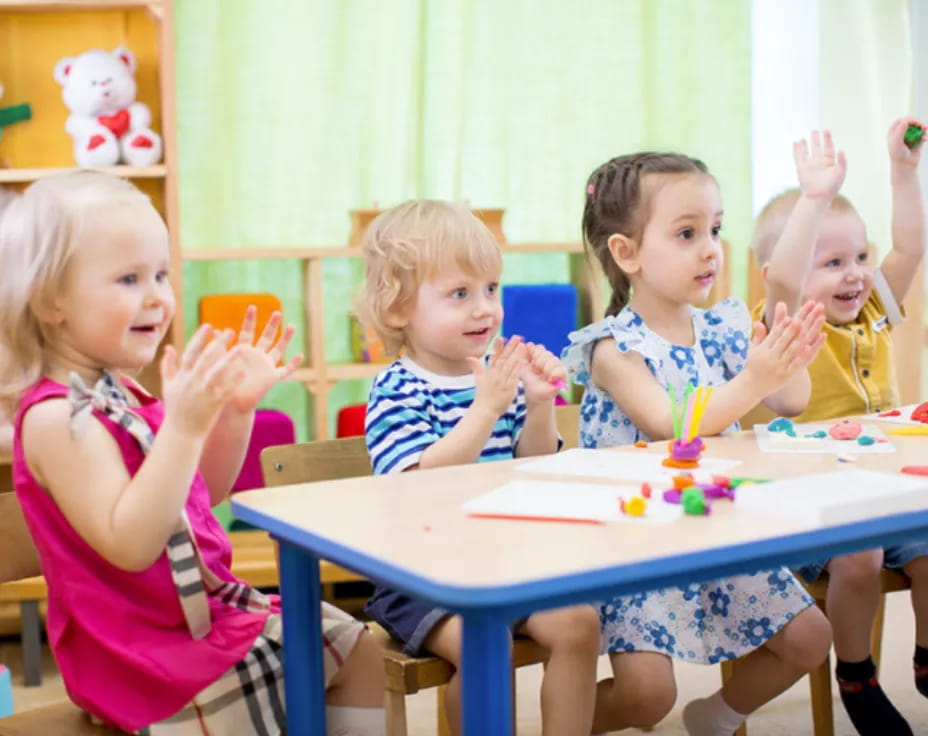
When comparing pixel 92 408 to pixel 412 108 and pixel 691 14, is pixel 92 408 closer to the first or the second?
pixel 412 108

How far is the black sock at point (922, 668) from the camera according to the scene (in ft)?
7.09

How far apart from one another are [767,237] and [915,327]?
1.08 m

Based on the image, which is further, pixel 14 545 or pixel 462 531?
pixel 14 545

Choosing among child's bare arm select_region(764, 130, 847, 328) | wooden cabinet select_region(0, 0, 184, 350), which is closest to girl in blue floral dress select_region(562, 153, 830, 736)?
child's bare arm select_region(764, 130, 847, 328)

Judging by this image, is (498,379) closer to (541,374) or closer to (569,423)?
(541,374)

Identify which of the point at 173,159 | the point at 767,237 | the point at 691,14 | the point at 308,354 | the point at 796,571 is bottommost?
the point at 796,571

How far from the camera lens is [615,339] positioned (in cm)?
205

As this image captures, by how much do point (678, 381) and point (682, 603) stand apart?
395 mm

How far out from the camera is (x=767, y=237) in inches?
103

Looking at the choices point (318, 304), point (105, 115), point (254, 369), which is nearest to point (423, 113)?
point (318, 304)

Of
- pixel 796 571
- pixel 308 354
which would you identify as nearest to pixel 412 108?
pixel 308 354

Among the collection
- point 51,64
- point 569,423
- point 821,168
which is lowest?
point 569,423

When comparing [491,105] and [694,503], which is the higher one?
[491,105]

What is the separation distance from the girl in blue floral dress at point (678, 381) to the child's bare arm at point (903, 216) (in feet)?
1.38
